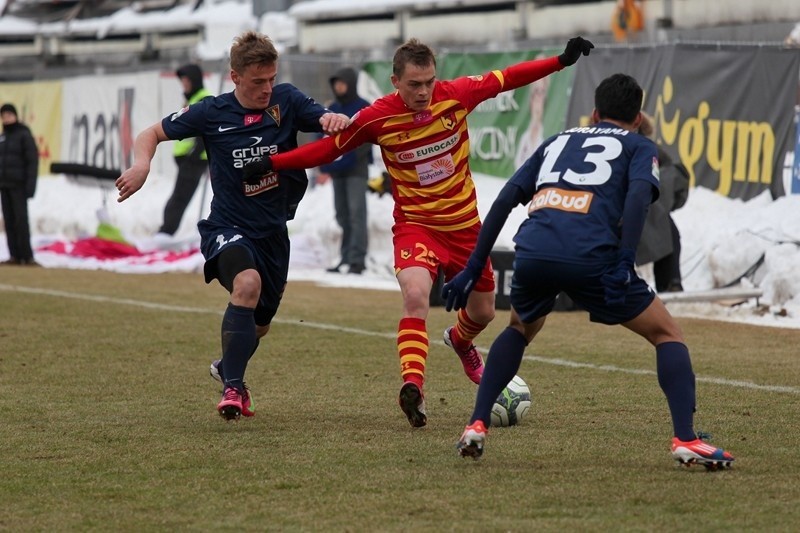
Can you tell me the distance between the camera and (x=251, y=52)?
7578 mm

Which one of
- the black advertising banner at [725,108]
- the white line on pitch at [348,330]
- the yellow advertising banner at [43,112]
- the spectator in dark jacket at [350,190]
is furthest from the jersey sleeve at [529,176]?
the yellow advertising banner at [43,112]

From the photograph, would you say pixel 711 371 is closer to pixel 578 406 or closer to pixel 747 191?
pixel 578 406

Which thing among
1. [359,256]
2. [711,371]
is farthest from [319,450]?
[359,256]

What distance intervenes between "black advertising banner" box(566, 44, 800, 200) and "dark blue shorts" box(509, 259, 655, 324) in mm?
8674

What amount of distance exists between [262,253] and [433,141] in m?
1.04

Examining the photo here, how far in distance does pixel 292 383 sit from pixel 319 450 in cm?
247

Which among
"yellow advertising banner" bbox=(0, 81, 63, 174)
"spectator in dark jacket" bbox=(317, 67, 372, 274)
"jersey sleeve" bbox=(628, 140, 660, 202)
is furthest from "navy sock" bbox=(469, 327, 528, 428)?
"yellow advertising banner" bbox=(0, 81, 63, 174)

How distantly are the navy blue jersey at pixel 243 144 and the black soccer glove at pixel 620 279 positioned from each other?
2.41m

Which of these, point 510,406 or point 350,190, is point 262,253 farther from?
point 350,190

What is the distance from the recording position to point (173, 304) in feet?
47.1

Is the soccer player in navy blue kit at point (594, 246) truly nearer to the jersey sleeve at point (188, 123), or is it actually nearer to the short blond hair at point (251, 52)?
the short blond hair at point (251, 52)

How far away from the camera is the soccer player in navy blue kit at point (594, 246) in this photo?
19.8 ft

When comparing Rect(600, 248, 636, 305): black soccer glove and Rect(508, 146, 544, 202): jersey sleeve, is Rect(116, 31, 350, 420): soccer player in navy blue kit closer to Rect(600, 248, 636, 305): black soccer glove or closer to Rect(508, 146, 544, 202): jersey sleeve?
Rect(508, 146, 544, 202): jersey sleeve

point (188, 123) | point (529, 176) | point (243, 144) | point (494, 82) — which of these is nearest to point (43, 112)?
point (188, 123)
